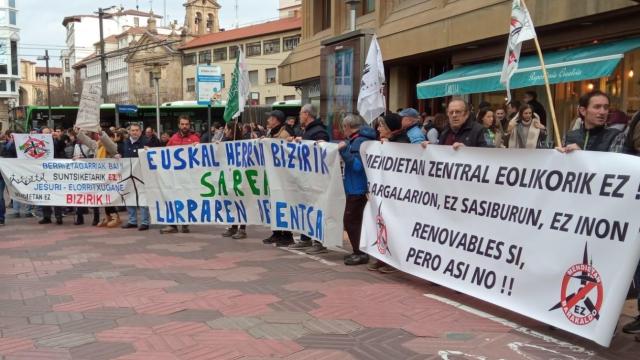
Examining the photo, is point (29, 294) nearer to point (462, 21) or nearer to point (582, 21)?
point (582, 21)

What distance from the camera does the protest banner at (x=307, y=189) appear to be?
6.95 m

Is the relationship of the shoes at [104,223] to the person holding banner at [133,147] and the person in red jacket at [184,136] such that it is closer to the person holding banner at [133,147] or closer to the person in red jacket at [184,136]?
the person holding banner at [133,147]

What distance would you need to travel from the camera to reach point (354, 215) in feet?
22.6

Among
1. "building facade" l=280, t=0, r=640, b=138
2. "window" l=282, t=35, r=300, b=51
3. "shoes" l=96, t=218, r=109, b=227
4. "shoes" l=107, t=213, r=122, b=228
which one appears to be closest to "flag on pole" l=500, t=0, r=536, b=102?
"building facade" l=280, t=0, r=640, b=138

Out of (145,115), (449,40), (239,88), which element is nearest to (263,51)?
(145,115)

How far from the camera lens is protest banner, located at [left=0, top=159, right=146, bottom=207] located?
10.3 metres

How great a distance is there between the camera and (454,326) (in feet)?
15.6

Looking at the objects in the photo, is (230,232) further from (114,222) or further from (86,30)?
(86,30)

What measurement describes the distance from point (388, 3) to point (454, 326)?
1408cm

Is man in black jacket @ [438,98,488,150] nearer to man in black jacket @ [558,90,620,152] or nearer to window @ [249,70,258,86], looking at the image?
man in black jacket @ [558,90,620,152]

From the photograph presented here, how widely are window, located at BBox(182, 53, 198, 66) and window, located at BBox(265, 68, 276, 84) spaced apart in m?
16.0

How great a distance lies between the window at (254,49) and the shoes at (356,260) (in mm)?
61388

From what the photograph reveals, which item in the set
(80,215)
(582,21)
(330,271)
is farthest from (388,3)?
(330,271)

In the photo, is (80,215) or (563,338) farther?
(80,215)
